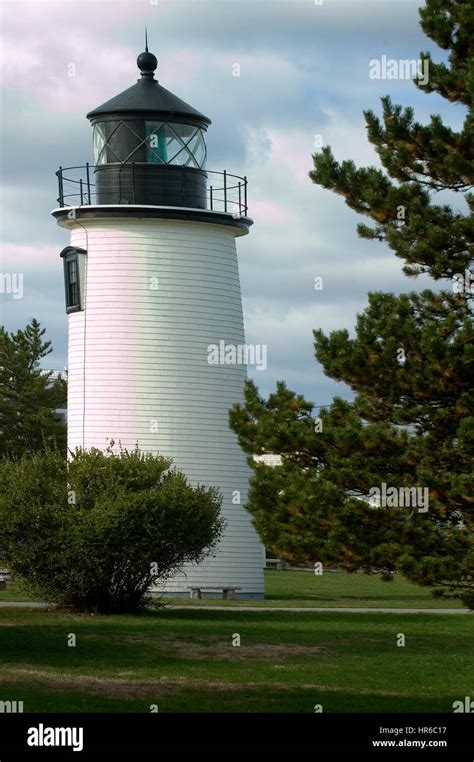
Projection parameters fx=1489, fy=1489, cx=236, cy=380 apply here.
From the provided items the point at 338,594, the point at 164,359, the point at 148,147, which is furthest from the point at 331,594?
the point at 148,147

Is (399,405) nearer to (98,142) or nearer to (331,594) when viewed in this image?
(98,142)

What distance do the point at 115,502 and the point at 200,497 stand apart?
2069 mm

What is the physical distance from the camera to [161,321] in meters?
34.6

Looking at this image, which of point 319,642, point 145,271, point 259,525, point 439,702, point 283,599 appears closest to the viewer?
point 439,702

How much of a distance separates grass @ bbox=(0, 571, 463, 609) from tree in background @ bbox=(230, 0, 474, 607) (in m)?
10.7

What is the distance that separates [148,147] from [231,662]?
15022mm

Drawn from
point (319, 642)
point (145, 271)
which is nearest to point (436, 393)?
point (319, 642)

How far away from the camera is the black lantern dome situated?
33.4 meters

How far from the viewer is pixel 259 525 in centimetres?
1998

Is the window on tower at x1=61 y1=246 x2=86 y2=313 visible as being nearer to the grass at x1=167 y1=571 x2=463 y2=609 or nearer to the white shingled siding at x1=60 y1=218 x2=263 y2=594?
the white shingled siding at x1=60 y1=218 x2=263 y2=594

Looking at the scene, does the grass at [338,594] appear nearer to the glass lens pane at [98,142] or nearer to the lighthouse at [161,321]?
the lighthouse at [161,321]

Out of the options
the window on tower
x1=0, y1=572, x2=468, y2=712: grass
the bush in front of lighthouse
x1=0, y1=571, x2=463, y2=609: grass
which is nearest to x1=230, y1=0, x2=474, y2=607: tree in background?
x1=0, y1=572, x2=468, y2=712: grass

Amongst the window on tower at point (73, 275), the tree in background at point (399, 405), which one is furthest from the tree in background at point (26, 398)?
the tree in background at point (399, 405)
